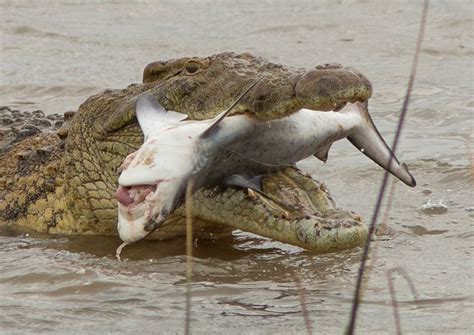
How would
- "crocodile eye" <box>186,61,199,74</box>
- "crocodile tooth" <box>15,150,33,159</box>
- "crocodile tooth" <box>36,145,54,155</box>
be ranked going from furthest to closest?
"crocodile tooth" <box>15,150,33,159</box>
"crocodile tooth" <box>36,145,54,155</box>
"crocodile eye" <box>186,61,199,74</box>

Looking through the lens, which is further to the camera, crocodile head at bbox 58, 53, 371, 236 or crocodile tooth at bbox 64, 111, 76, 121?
crocodile tooth at bbox 64, 111, 76, 121

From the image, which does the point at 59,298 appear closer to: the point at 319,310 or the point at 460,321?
the point at 319,310

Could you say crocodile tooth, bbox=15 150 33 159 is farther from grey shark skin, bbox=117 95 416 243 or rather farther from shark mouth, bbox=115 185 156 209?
shark mouth, bbox=115 185 156 209

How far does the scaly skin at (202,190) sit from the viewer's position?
16.1 ft

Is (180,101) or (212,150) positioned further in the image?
(180,101)

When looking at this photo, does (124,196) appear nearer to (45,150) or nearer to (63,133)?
(63,133)

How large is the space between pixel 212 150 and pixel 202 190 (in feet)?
2.18

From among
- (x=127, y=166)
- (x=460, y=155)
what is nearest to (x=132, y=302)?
(x=127, y=166)

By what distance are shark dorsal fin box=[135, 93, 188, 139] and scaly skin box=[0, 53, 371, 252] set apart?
149mm

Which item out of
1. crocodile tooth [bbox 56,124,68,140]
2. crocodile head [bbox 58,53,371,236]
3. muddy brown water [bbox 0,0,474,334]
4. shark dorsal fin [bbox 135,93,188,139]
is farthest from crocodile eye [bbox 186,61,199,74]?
crocodile tooth [bbox 56,124,68,140]

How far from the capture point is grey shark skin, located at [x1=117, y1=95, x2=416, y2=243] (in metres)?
4.69

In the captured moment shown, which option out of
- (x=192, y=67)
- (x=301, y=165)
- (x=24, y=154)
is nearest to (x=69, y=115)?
(x=24, y=154)

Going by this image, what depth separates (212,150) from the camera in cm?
495

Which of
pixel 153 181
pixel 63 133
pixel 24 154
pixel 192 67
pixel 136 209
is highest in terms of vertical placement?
pixel 192 67
